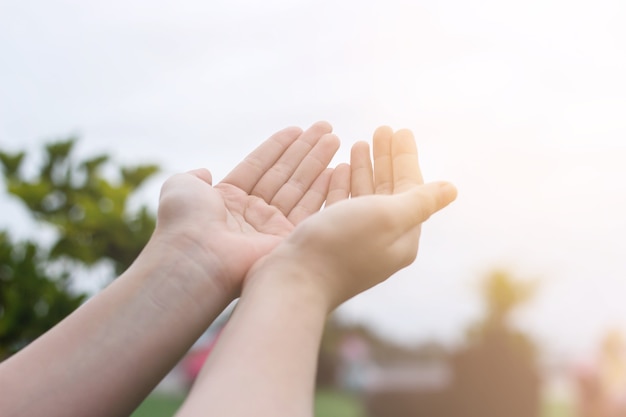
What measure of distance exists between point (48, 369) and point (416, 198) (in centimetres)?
78

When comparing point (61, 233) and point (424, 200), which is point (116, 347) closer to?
point (424, 200)

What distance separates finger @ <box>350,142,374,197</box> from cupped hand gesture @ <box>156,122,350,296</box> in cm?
3

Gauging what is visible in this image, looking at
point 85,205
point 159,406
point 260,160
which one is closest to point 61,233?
point 85,205

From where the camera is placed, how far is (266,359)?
3.76 feet

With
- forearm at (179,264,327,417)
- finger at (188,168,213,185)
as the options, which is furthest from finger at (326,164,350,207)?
forearm at (179,264,327,417)

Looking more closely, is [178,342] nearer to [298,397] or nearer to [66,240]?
[298,397]

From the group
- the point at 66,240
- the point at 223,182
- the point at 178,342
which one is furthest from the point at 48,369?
the point at 66,240

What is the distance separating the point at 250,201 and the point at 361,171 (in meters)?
0.30

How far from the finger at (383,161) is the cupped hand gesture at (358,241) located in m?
0.26

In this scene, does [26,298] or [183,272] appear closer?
[183,272]

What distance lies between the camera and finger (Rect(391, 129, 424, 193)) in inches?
71.7

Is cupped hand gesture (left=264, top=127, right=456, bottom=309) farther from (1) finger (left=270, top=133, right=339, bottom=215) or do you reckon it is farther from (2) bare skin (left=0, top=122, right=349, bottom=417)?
(1) finger (left=270, top=133, right=339, bottom=215)

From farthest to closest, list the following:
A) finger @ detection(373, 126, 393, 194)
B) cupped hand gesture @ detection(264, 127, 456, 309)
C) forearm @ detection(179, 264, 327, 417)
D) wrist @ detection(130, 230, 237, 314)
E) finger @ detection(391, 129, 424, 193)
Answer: finger @ detection(373, 126, 393, 194)
finger @ detection(391, 129, 424, 193)
wrist @ detection(130, 230, 237, 314)
cupped hand gesture @ detection(264, 127, 456, 309)
forearm @ detection(179, 264, 327, 417)

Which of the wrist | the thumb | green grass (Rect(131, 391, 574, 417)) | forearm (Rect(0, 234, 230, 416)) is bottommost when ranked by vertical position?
green grass (Rect(131, 391, 574, 417))
